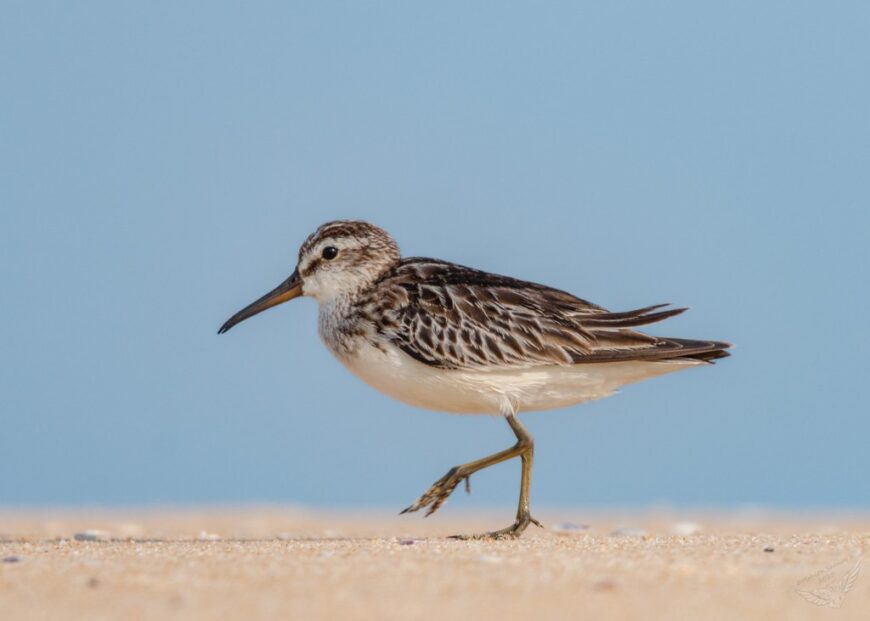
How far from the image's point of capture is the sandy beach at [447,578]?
6949 millimetres

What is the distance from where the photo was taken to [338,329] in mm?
11281

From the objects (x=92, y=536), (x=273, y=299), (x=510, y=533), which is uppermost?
(x=273, y=299)

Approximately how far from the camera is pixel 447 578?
7629 millimetres

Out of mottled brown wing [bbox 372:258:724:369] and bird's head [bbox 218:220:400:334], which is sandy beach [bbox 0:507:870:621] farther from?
bird's head [bbox 218:220:400:334]

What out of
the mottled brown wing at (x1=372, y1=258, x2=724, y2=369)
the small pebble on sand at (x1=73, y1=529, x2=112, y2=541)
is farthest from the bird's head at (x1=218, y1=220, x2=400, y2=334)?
the small pebble on sand at (x1=73, y1=529, x2=112, y2=541)

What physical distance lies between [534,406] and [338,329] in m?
1.93

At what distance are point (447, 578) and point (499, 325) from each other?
3723 millimetres

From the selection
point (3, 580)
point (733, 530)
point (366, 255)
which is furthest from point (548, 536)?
point (3, 580)

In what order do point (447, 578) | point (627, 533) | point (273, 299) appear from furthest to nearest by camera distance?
1. point (273, 299)
2. point (627, 533)
3. point (447, 578)

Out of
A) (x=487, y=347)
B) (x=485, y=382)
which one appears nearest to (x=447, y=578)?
(x=485, y=382)

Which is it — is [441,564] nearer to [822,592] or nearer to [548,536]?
[822,592]

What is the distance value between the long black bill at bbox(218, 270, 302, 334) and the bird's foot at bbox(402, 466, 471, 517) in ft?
8.07

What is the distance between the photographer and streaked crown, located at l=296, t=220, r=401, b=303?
11.7 meters

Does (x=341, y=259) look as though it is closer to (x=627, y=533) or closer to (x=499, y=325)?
(x=499, y=325)
